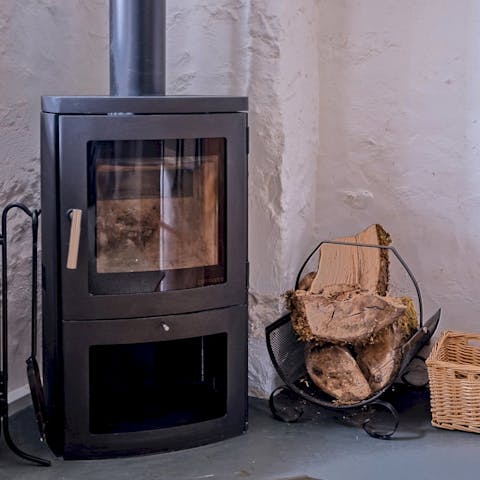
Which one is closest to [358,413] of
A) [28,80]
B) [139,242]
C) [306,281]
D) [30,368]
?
[306,281]

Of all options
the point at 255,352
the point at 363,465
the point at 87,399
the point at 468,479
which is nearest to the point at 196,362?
the point at 255,352

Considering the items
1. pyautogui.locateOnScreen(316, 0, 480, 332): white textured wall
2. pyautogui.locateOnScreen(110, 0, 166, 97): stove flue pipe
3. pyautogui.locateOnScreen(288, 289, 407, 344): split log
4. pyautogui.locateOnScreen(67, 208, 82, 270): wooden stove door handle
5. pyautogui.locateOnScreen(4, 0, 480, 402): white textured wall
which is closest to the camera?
pyautogui.locateOnScreen(67, 208, 82, 270): wooden stove door handle

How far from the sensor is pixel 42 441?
2.17 meters

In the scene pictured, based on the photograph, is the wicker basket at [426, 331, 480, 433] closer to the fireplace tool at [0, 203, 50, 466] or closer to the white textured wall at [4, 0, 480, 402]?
the white textured wall at [4, 0, 480, 402]

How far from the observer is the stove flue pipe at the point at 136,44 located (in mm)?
2127

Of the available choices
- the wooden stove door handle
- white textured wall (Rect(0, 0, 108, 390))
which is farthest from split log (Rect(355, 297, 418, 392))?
white textured wall (Rect(0, 0, 108, 390))

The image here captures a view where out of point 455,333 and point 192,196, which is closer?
point 192,196

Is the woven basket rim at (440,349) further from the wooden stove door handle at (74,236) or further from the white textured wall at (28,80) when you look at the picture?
the white textured wall at (28,80)

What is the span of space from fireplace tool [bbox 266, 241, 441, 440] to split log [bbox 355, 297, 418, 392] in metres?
0.02

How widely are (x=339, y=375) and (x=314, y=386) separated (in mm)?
184

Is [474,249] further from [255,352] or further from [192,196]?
[192,196]

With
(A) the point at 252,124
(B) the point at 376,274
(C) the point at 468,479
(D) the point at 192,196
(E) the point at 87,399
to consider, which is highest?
(A) the point at 252,124

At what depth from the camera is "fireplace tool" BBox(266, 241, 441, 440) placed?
7.42 ft

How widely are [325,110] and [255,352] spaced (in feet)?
2.42
